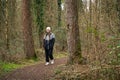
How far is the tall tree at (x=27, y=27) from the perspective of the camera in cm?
2045

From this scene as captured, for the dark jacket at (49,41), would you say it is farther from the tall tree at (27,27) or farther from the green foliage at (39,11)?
the green foliage at (39,11)

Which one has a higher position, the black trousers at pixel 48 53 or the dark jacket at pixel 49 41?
the dark jacket at pixel 49 41

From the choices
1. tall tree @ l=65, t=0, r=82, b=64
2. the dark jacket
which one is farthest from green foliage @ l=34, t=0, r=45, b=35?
tall tree @ l=65, t=0, r=82, b=64

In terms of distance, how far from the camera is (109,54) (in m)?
9.63

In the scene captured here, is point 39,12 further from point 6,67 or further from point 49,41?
point 49,41

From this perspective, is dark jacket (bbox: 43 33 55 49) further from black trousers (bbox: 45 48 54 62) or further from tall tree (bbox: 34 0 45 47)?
tall tree (bbox: 34 0 45 47)

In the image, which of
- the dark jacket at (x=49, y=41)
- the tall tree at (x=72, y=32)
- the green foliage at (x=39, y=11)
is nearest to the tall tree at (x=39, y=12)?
the green foliage at (x=39, y=11)

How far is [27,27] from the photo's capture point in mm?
20703

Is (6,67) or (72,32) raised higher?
(72,32)

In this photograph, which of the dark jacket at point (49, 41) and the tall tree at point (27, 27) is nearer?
the dark jacket at point (49, 41)

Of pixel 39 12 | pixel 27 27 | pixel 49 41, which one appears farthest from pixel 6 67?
pixel 39 12

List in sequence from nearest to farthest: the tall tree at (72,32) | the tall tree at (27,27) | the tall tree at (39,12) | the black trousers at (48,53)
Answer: the tall tree at (72,32) < the black trousers at (48,53) < the tall tree at (27,27) < the tall tree at (39,12)

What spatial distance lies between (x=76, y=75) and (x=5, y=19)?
15575 millimetres

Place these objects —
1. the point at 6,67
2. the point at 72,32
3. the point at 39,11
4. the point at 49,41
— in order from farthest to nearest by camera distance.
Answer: the point at 39,11 → the point at 6,67 → the point at 49,41 → the point at 72,32
